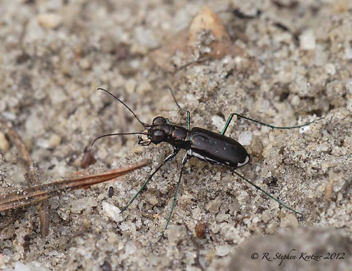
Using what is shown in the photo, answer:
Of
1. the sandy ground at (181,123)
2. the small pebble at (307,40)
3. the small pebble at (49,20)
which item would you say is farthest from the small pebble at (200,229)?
the small pebble at (49,20)

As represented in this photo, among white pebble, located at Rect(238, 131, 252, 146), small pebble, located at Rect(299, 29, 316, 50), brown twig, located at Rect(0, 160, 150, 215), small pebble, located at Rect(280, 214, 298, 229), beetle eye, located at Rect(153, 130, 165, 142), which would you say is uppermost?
small pebble, located at Rect(299, 29, 316, 50)

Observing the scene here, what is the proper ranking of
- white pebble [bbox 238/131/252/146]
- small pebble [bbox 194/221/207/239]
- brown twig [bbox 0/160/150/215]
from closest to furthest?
small pebble [bbox 194/221/207/239], brown twig [bbox 0/160/150/215], white pebble [bbox 238/131/252/146]

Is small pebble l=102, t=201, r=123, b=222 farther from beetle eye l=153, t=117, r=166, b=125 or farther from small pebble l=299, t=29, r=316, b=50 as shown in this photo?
small pebble l=299, t=29, r=316, b=50

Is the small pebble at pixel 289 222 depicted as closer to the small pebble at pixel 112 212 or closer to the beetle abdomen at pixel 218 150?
the beetle abdomen at pixel 218 150

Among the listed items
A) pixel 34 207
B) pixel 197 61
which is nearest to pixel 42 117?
pixel 34 207

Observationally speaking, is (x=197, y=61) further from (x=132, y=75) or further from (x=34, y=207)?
(x=34, y=207)

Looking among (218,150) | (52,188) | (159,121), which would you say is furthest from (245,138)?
(52,188)

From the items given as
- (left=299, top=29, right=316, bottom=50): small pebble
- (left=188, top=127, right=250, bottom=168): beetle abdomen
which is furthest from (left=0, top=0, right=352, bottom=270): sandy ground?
(left=188, top=127, right=250, bottom=168): beetle abdomen
